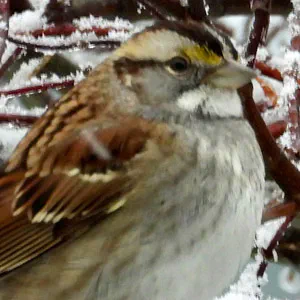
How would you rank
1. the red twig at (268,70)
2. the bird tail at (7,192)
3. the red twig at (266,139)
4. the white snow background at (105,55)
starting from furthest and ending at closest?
1. the red twig at (268,70)
2. the white snow background at (105,55)
3. the bird tail at (7,192)
4. the red twig at (266,139)

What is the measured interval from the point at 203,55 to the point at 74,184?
0.23m

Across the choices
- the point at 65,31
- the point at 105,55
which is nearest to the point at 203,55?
the point at 65,31

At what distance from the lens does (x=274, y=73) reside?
1405 millimetres

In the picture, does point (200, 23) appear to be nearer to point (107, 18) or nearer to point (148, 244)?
point (148, 244)

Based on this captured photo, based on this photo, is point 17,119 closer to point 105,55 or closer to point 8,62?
point 8,62

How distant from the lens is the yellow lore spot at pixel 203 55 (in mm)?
1152

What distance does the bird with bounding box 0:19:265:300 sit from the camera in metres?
1.10

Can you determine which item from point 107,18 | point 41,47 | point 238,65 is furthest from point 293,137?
point 107,18

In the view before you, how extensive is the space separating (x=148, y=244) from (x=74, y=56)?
0.77 meters

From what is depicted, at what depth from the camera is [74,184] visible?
3.77 feet

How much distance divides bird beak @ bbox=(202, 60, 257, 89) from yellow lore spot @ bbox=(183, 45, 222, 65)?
12mm

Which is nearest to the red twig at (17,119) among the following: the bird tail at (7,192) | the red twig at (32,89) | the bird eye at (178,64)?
the red twig at (32,89)

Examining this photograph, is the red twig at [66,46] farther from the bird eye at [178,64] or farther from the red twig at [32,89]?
the bird eye at [178,64]

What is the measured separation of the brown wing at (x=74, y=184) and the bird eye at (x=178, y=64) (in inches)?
3.1
